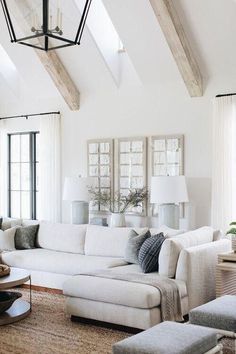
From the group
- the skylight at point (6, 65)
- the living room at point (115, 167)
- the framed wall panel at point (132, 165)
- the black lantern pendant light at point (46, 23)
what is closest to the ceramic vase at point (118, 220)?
the living room at point (115, 167)

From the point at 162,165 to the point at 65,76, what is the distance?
6.75 ft

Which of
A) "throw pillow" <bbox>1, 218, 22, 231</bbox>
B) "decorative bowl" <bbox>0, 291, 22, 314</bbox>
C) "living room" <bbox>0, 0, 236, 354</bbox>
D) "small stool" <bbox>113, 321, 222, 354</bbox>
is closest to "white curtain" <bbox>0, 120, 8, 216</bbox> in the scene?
"living room" <bbox>0, 0, 236, 354</bbox>

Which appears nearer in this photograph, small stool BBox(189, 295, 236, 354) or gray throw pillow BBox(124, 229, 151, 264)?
small stool BBox(189, 295, 236, 354)

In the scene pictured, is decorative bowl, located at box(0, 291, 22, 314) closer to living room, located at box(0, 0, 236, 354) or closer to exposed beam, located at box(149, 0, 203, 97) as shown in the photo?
living room, located at box(0, 0, 236, 354)

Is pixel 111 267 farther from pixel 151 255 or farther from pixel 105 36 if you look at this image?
pixel 105 36

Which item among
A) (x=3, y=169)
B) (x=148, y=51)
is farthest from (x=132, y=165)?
(x=3, y=169)

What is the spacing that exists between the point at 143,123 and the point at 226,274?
2841mm

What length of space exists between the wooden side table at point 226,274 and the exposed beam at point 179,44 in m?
2.40

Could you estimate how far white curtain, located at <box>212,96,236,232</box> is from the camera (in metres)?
6.39

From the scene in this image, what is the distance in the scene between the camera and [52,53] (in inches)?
295

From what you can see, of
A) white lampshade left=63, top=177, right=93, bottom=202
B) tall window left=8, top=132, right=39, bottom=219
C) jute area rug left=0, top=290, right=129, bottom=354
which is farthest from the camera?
tall window left=8, top=132, right=39, bottom=219

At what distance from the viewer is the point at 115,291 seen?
183 inches

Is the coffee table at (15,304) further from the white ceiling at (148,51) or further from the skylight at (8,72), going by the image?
the skylight at (8,72)

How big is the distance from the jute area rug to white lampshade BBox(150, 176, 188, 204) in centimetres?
191
